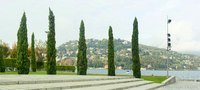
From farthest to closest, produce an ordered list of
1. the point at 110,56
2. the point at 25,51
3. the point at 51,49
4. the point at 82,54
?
the point at 110,56, the point at 82,54, the point at 51,49, the point at 25,51

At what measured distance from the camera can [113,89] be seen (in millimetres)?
22047

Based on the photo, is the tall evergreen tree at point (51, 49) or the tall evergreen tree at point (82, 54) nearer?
the tall evergreen tree at point (51, 49)

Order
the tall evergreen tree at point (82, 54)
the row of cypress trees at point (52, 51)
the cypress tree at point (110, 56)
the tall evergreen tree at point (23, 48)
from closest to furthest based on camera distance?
the tall evergreen tree at point (23, 48) < the row of cypress trees at point (52, 51) < the tall evergreen tree at point (82, 54) < the cypress tree at point (110, 56)

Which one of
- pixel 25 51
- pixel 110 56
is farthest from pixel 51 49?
pixel 110 56

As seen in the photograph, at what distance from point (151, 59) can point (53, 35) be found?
142m

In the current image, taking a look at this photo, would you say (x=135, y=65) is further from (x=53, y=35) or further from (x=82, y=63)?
(x=53, y=35)

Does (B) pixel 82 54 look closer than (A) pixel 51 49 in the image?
No

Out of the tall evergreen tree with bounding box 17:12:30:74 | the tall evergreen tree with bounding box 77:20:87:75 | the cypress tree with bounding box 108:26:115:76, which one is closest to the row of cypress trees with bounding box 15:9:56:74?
the tall evergreen tree with bounding box 17:12:30:74

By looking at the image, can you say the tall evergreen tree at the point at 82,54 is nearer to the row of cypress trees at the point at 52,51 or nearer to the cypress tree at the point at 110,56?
the row of cypress trees at the point at 52,51

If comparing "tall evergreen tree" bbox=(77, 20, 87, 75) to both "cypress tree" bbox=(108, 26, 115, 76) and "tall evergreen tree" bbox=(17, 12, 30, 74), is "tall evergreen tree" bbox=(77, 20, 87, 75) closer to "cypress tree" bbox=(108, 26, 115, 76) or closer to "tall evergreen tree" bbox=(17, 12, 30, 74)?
"cypress tree" bbox=(108, 26, 115, 76)

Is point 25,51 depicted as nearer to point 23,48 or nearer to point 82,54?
point 23,48

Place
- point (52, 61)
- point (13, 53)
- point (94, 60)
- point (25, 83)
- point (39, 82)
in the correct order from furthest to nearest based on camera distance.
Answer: point (94, 60) < point (13, 53) < point (52, 61) < point (39, 82) < point (25, 83)

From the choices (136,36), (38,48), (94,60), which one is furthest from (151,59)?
(136,36)

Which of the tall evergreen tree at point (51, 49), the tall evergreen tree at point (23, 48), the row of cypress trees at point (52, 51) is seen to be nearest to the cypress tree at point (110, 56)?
the row of cypress trees at point (52, 51)
